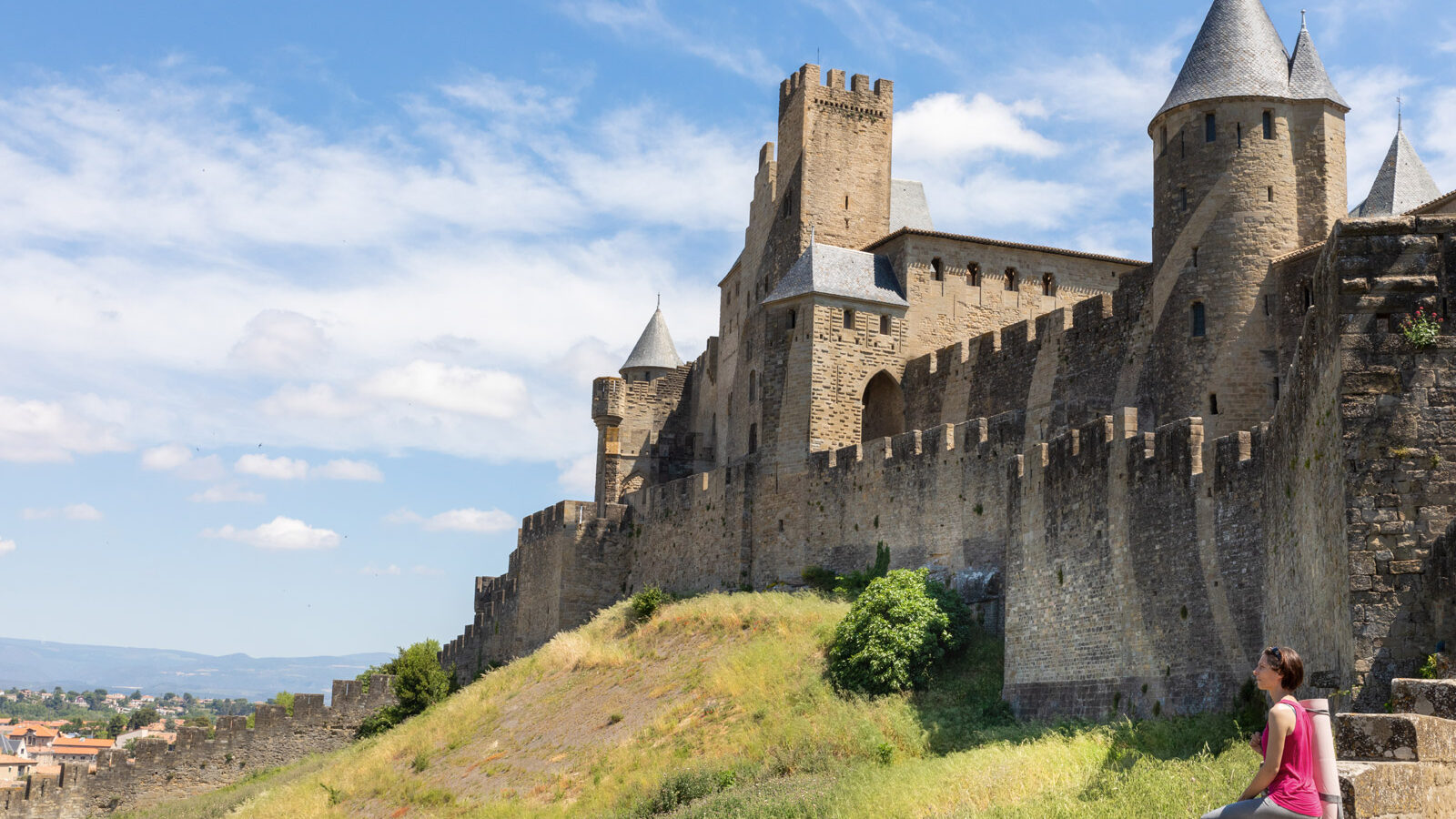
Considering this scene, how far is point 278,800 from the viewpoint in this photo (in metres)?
35.0

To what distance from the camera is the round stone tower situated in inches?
1137

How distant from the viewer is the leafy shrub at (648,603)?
39.1 meters

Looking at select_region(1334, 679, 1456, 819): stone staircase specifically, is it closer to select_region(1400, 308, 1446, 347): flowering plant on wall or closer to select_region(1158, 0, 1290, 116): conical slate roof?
select_region(1400, 308, 1446, 347): flowering plant on wall

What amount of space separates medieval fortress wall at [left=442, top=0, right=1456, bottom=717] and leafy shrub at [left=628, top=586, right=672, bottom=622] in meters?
1.92

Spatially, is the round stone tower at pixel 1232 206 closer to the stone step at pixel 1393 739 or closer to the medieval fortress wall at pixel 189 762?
the stone step at pixel 1393 739

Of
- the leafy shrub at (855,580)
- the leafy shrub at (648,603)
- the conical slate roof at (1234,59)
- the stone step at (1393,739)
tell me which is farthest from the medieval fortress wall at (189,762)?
the stone step at (1393,739)

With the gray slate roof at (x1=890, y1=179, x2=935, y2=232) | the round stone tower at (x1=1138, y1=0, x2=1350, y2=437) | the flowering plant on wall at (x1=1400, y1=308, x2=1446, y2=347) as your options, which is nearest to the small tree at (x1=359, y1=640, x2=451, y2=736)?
the gray slate roof at (x1=890, y1=179, x2=935, y2=232)

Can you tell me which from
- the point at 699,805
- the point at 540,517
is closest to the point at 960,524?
the point at 699,805

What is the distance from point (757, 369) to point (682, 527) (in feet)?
17.0

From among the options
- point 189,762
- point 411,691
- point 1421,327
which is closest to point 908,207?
point 411,691

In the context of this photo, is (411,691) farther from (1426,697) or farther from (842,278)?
(1426,697)

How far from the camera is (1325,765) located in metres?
8.31

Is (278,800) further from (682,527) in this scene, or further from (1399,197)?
(1399,197)

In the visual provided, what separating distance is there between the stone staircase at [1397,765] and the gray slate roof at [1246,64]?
2244 centimetres
